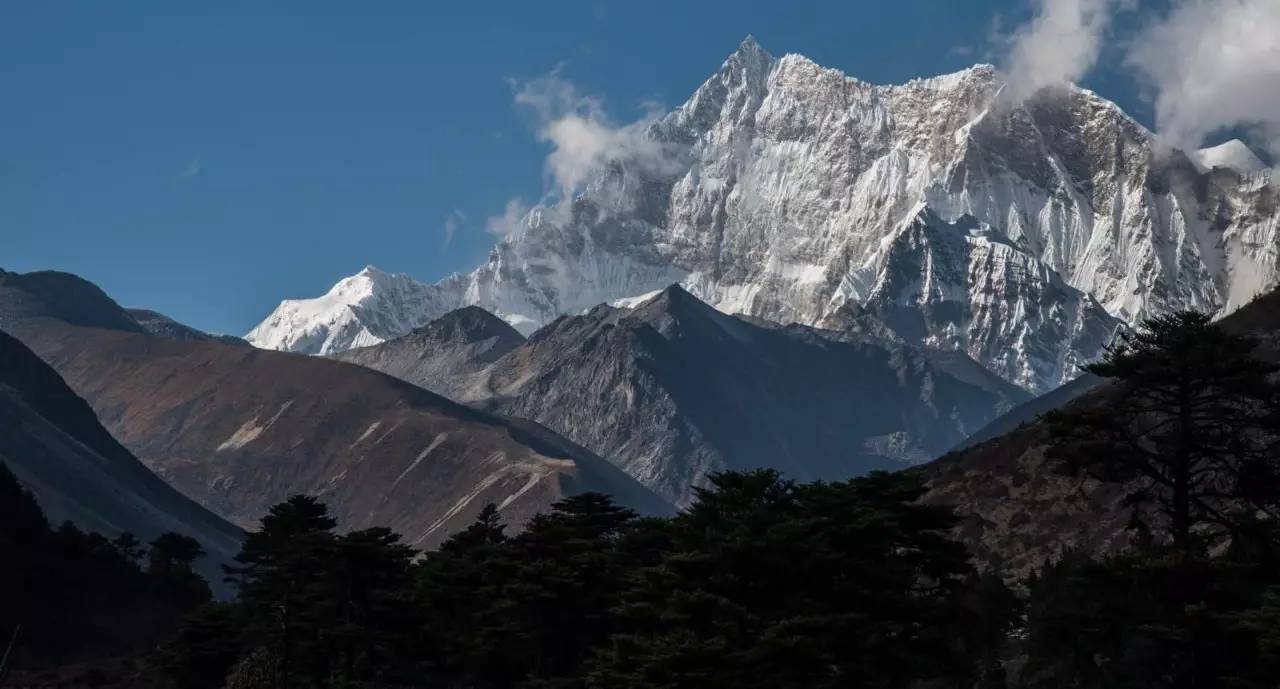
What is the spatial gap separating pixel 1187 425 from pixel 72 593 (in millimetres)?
129135

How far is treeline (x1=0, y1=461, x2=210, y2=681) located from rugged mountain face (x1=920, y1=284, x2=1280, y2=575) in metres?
72.3

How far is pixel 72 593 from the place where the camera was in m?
163

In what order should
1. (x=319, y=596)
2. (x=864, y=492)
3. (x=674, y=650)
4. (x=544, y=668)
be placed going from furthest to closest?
(x=319, y=596) < (x=544, y=668) < (x=864, y=492) < (x=674, y=650)

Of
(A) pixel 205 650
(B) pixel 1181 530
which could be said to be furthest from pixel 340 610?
(B) pixel 1181 530

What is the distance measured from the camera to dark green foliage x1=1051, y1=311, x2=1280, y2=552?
61.0m

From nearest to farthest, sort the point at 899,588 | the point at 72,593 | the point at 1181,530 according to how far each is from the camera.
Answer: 1. the point at 1181,530
2. the point at 899,588
3. the point at 72,593

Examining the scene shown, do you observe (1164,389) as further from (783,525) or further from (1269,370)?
(783,525)

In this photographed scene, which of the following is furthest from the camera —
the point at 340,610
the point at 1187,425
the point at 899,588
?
the point at 340,610

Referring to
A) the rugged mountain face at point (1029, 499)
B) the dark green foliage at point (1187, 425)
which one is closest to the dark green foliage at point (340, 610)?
the rugged mountain face at point (1029, 499)

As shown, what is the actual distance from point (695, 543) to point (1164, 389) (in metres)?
20.3

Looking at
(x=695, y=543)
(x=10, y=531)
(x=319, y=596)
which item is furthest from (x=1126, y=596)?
(x=10, y=531)

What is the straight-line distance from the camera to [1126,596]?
61062mm

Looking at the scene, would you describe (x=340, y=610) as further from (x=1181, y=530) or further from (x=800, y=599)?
(x=1181, y=530)

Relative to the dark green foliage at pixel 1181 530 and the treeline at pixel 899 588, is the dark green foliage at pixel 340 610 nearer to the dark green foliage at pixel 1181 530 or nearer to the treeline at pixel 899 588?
the treeline at pixel 899 588
